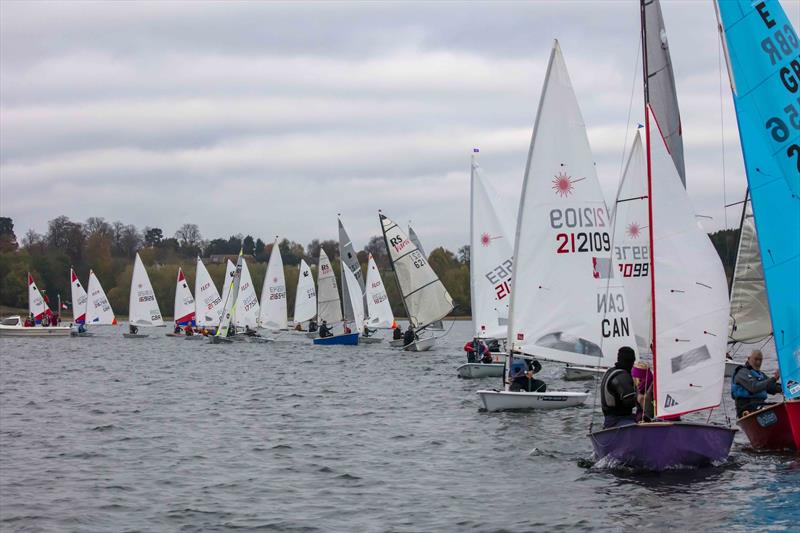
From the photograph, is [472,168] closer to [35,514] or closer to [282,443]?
[282,443]

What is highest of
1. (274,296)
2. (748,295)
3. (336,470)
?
(274,296)

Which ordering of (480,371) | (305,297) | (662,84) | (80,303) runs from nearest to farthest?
(662,84) < (480,371) < (305,297) < (80,303)

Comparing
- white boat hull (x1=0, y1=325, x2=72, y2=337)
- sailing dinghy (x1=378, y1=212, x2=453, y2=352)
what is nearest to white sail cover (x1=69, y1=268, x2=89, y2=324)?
white boat hull (x1=0, y1=325, x2=72, y2=337)

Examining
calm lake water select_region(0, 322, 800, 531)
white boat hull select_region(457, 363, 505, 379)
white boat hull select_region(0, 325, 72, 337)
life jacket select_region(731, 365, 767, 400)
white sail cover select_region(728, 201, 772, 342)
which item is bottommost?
calm lake water select_region(0, 322, 800, 531)

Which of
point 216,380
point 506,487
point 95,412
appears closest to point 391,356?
point 216,380

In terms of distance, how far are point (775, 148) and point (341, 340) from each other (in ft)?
136

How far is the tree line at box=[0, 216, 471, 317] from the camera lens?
106 meters

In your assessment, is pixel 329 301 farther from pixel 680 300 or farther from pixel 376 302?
pixel 680 300

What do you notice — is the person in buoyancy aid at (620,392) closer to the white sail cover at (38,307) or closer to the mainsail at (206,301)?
the mainsail at (206,301)

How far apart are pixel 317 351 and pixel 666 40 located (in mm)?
32729

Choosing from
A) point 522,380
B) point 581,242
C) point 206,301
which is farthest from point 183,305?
point 581,242

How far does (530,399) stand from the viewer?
21.6 meters

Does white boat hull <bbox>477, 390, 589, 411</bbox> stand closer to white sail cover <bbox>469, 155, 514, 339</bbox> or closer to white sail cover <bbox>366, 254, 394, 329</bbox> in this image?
white sail cover <bbox>469, 155, 514, 339</bbox>

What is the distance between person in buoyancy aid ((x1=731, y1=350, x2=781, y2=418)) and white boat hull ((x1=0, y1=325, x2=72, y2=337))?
55.5 m
